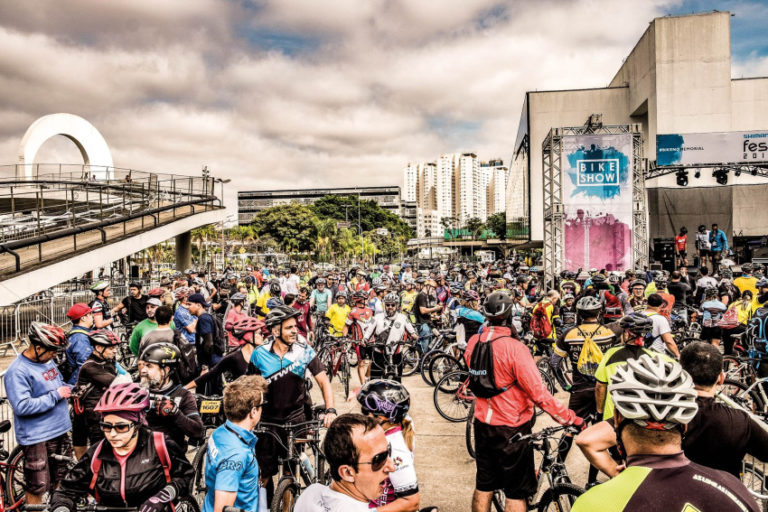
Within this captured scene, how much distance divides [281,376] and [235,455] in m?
1.34

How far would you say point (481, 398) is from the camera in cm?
380

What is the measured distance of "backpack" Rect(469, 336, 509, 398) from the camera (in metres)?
3.72

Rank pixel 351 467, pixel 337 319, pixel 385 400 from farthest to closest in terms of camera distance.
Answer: pixel 337 319 → pixel 385 400 → pixel 351 467

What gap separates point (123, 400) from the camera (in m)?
2.80

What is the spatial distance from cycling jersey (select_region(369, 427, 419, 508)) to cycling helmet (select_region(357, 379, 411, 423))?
98 mm

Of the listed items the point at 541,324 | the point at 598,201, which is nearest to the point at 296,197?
the point at 598,201

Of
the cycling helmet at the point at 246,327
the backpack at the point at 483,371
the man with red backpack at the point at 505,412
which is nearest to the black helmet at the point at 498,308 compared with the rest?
the man with red backpack at the point at 505,412

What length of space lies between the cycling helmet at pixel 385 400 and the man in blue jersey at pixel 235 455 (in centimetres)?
76

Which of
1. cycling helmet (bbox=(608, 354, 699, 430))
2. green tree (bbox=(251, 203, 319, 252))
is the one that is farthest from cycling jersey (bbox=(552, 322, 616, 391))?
green tree (bbox=(251, 203, 319, 252))

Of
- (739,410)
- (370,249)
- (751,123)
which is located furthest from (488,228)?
(739,410)

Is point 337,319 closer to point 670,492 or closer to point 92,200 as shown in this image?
point 670,492

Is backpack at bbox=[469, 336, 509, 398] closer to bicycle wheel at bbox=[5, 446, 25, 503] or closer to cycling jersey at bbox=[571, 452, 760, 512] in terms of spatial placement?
cycling jersey at bbox=[571, 452, 760, 512]

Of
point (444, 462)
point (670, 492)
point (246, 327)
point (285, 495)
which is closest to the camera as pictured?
point (670, 492)

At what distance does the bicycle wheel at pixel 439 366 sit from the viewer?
27.7 ft
